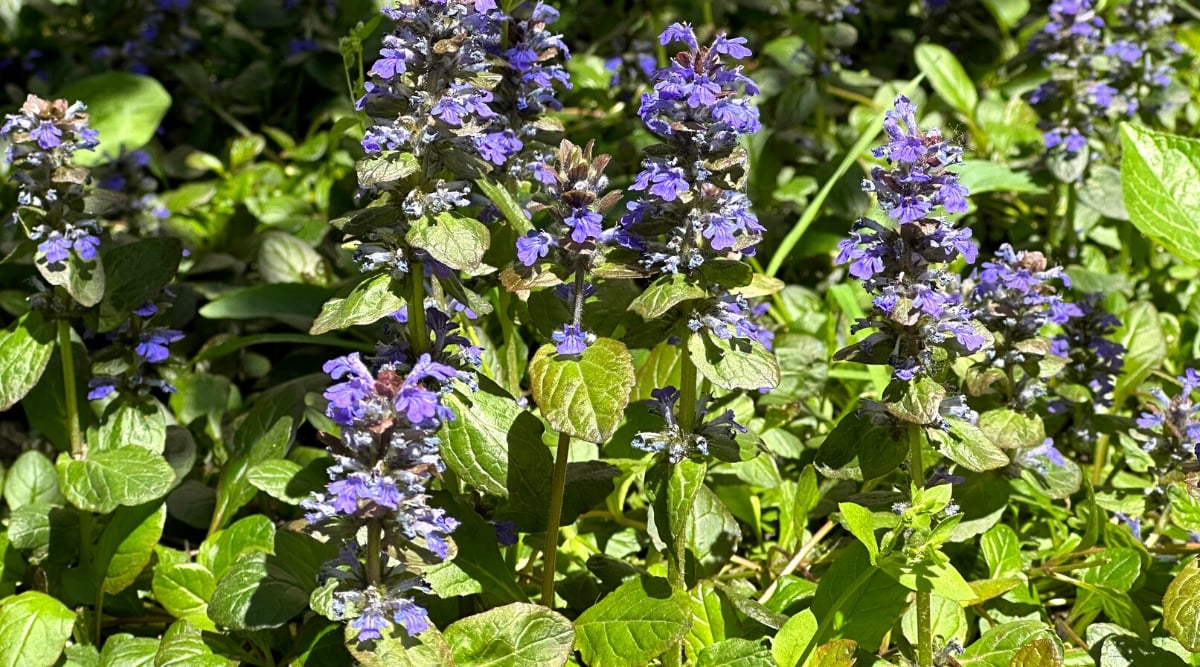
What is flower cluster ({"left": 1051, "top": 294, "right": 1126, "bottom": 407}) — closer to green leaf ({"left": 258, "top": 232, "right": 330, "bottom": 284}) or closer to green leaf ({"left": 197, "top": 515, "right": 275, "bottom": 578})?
green leaf ({"left": 197, "top": 515, "right": 275, "bottom": 578})

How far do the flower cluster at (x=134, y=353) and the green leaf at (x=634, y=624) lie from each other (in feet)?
4.62

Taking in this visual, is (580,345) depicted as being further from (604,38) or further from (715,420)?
(604,38)

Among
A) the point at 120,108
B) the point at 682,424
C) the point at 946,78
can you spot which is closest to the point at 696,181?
the point at 682,424

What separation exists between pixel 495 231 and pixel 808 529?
140 centimetres

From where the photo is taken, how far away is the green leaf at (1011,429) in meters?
2.95

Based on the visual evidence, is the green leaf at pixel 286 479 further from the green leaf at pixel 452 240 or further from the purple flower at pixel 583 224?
the purple flower at pixel 583 224

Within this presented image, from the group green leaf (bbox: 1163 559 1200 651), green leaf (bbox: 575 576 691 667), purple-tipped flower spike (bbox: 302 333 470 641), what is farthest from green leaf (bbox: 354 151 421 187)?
green leaf (bbox: 1163 559 1200 651)

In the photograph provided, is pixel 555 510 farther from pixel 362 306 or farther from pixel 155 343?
pixel 155 343

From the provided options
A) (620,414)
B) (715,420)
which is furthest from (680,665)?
(620,414)

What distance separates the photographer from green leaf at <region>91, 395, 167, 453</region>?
3170 millimetres

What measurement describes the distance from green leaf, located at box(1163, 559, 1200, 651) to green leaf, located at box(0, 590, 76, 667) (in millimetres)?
2581

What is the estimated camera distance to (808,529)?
11.8 ft

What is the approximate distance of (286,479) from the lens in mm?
2824

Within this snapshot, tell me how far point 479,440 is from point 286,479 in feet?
1.84
